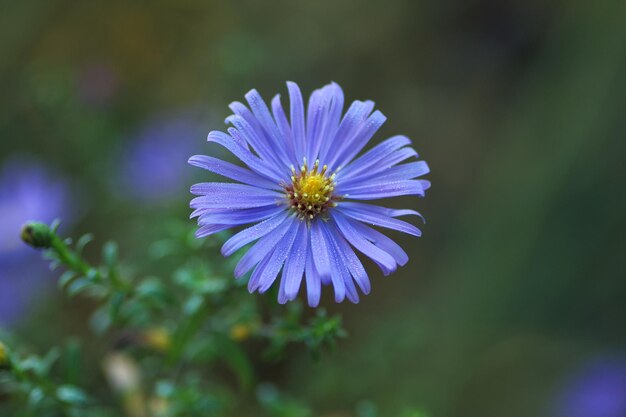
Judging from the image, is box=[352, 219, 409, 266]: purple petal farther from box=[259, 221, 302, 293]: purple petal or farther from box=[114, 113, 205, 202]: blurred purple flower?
box=[114, 113, 205, 202]: blurred purple flower

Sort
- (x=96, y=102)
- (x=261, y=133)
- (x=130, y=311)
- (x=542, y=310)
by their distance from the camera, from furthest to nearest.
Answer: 1. (x=542, y=310)
2. (x=96, y=102)
3. (x=130, y=311)
4. (x=261, y=133)

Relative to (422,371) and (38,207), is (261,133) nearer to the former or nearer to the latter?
(38,207)

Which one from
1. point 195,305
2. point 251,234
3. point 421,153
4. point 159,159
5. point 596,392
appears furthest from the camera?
point 421,153

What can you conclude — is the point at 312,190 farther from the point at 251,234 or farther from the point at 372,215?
the point at 251,234

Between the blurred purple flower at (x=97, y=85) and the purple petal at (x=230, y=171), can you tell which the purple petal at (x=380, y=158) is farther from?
the blurred purple flower at (x=97, y=85)

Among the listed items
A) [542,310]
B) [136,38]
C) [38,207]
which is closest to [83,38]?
[136,38]

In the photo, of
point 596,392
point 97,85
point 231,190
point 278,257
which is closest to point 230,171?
point 231,190
